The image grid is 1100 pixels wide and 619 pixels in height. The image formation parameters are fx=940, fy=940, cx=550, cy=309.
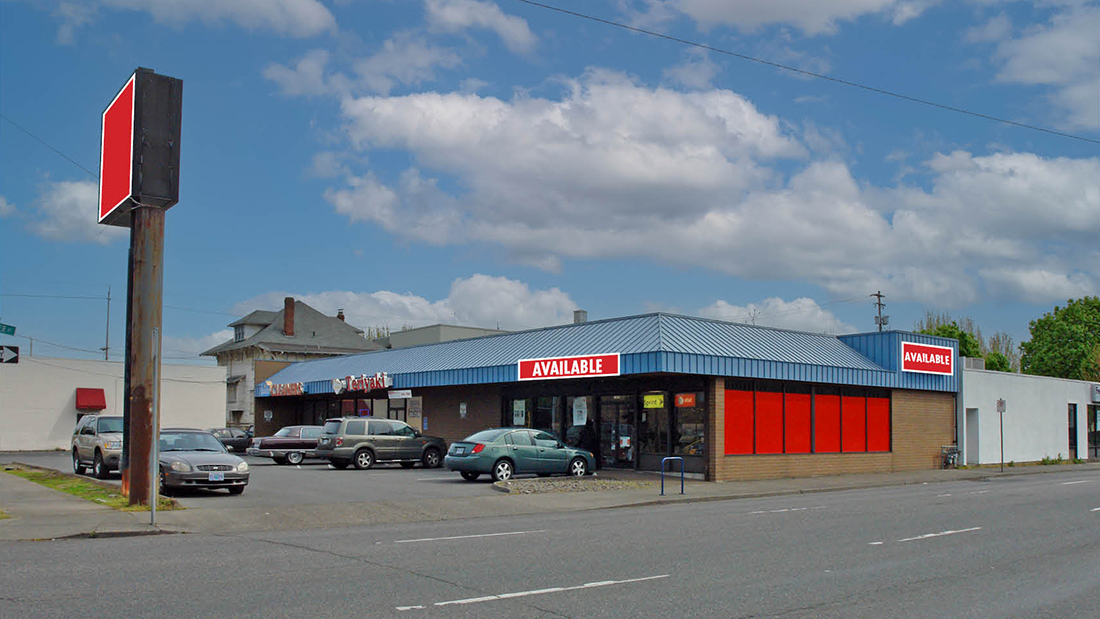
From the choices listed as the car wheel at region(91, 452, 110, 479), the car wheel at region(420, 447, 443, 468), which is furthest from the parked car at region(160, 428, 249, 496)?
the car wheel at region(420, 447, 443, 468)

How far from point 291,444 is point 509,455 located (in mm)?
12157

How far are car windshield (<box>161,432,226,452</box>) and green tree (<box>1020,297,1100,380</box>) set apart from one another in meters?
67.6

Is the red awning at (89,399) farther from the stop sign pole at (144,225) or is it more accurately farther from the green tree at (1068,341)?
the green tree at (1068,341)

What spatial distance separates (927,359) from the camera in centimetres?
3425

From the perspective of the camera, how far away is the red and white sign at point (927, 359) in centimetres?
3319

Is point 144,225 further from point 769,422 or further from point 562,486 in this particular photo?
point 769,422

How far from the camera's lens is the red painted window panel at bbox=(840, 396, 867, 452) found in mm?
31438

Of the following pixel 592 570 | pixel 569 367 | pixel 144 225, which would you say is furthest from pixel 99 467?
pixel 592 570

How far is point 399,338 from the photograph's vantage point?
59062mm

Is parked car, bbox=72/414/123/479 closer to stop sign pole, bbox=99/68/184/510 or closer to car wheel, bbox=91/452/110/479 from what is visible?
car wheel, bbox=91/452/110/479

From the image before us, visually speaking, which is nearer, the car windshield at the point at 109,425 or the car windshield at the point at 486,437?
the car windshield at the point at 109,425

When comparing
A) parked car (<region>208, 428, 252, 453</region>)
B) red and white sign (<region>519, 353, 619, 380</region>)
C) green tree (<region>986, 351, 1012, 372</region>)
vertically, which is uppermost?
green tree (<region>986, 351, 1012, 372</region>)

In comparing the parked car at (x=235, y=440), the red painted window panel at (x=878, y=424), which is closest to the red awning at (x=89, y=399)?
the parked car at (x=235, y=440)

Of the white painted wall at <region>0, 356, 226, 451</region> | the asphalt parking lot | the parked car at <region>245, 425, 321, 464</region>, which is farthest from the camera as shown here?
the white painted wall at <region>0, 356, 226, 451</region>
